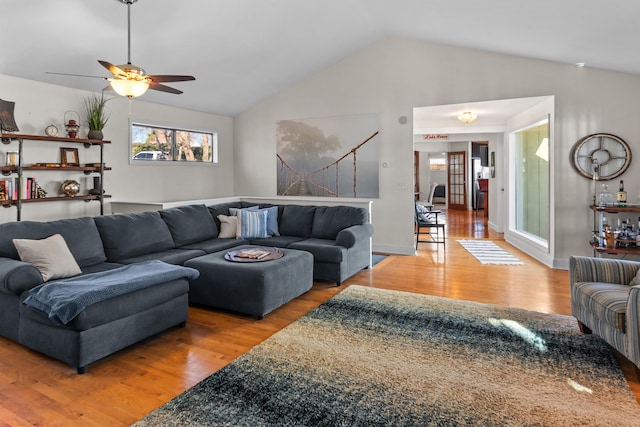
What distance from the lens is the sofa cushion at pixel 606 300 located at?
2387 millimetres

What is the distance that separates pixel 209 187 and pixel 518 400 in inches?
245

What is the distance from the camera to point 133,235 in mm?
4055

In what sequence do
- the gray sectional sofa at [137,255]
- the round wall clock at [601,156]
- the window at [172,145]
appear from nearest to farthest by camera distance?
1. the gray sectional sofa at [137,255]
2. the round wall clock at [601,156]
3. the window at [172,145]

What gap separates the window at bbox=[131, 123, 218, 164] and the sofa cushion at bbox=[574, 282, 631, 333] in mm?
5778

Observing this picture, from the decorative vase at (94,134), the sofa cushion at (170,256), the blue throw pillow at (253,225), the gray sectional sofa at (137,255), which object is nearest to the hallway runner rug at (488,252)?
the gray sectional sofa at (137,255)

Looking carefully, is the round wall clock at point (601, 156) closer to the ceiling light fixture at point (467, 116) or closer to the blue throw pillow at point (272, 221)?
the ceiling light fixture at point (467, 116)

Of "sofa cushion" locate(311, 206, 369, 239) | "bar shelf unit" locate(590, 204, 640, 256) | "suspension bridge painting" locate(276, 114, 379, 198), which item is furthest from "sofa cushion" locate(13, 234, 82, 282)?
"bar shelf unit" locate(590, 204, 640, 256)

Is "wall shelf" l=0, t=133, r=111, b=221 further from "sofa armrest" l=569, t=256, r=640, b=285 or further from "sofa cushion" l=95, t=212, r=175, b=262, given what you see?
"sofa armrest" l=569, t=256, r=640, b=285

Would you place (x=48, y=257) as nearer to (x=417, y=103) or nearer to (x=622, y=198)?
(x=417, y=103)

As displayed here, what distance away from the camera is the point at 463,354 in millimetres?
2686

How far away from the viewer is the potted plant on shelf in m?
5.10

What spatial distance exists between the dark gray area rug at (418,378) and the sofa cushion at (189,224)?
78.8 inches

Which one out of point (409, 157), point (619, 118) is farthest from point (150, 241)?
point (619, 118)

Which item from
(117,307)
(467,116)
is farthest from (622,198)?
(117,307)
